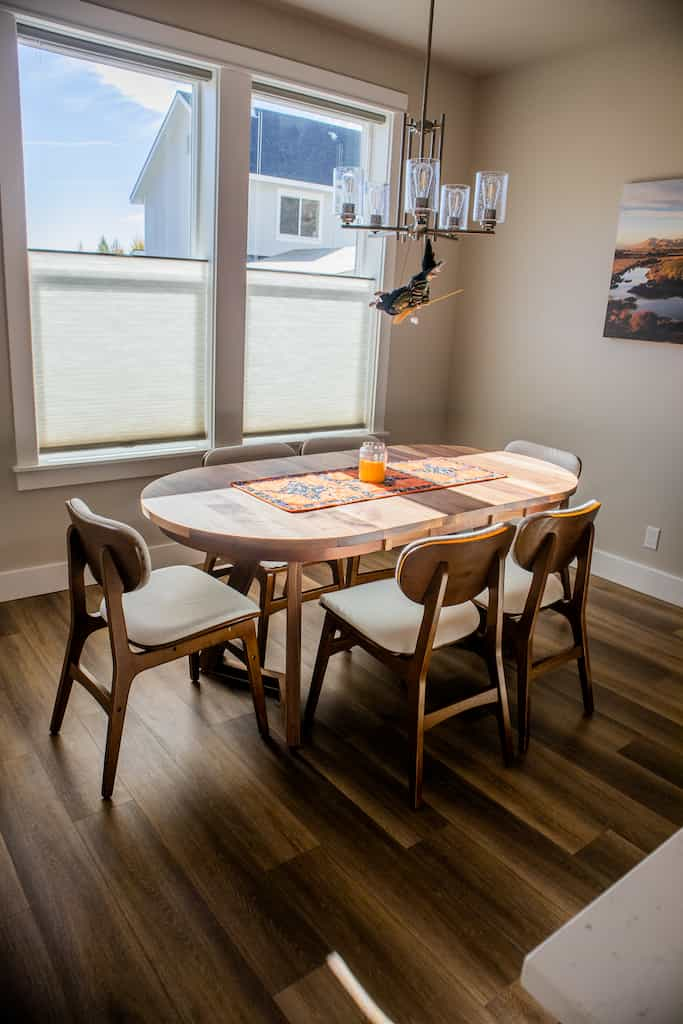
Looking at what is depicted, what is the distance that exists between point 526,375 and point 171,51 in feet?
8.31

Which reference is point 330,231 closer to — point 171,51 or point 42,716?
point 171,51

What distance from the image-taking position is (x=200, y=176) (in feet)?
11.9

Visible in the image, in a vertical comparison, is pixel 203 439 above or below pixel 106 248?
below

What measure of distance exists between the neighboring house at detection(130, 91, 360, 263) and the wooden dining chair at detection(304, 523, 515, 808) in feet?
7.14

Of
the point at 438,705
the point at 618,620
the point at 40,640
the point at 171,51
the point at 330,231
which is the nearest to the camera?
the point at 438,705

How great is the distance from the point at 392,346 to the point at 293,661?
8.85 feet

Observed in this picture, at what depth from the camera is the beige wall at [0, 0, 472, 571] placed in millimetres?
3322

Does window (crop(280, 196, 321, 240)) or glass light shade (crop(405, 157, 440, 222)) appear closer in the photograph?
glass light shade (crop(405, 157, 440, 222))

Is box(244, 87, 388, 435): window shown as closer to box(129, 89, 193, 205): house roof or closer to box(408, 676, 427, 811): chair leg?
box(129, 89, 193, 205): house roof

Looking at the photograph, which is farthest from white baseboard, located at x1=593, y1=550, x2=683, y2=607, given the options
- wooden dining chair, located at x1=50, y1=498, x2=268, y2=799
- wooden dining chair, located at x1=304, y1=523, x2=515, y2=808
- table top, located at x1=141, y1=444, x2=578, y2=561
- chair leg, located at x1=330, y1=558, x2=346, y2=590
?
wooden dining chair, located at x1=50, y1=498, x2=268, y2=799

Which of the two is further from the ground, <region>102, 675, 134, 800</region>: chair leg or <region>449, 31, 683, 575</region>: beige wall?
<region>449, 31, 683, 575</region>: beige wall

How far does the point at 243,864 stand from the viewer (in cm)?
193

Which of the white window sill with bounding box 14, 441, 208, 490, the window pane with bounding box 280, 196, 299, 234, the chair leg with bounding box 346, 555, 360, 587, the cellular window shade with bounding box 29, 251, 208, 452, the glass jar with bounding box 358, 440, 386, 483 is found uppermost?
the window pane with bounding box 280, 196, 299, 234

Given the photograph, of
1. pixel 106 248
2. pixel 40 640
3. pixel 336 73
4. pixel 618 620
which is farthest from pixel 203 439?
pixel 618 620
